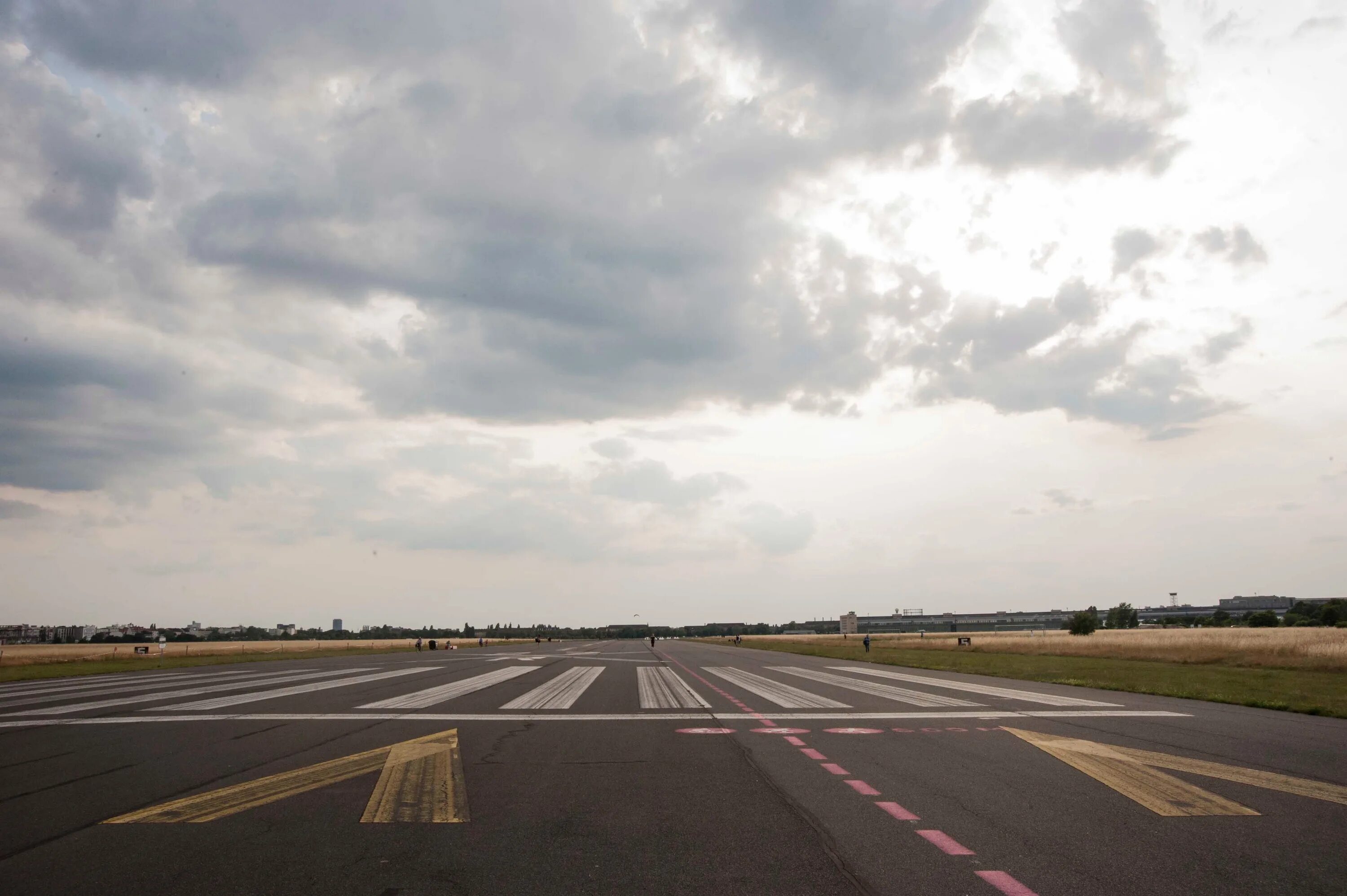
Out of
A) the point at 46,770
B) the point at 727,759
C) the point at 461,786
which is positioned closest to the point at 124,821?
the point at 461,786

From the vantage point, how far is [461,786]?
8867 millimetres

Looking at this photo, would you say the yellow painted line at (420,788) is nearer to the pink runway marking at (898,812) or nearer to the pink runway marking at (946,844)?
the pink runway marking at (898,812)

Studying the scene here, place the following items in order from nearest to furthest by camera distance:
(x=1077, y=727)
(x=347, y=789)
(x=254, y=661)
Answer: (x=347, y=789) < (x=1077, y=727) < (x=254, y=661)

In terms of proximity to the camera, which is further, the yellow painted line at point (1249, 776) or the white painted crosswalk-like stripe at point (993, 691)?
the white painted crosswalk-like stripe at point (993, 691)

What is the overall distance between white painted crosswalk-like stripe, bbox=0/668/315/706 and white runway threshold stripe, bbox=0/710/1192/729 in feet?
18.7

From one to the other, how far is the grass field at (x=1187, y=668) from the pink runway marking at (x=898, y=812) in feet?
43.6

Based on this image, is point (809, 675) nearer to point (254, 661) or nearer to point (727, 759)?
point (727, 759)

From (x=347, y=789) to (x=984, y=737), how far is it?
923 cm

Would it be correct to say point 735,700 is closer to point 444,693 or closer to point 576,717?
point 576,717

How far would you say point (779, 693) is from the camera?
2162 centimetres

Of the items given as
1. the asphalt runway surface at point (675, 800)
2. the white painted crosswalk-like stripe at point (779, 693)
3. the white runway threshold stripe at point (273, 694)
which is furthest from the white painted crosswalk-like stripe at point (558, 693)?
the white runway threshold stripe at point (273, 694)

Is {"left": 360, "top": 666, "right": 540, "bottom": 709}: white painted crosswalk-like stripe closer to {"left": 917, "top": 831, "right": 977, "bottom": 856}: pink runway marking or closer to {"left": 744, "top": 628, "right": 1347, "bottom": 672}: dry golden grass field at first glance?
{"left": 917, "top": 831, "right": 977, "bottom": 856}: pink runway marking

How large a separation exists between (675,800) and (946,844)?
281 centimetres

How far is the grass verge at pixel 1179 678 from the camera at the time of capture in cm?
1853
